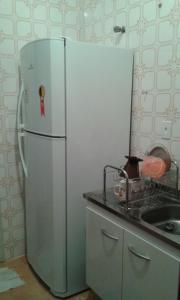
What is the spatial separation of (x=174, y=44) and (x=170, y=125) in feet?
1.50

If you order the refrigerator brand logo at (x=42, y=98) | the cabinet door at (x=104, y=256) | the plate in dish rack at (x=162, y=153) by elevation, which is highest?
the refrigerator brand logo at (x=42, y=98)

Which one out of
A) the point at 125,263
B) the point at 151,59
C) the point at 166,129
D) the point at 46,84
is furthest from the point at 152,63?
the point at 125,263

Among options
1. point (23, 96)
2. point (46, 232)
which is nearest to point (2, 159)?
point (23, 96)

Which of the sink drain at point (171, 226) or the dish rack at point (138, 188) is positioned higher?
the dish rack at point (138, 188)

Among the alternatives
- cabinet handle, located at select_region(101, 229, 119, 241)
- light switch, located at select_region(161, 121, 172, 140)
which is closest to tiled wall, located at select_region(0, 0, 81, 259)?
cabinet handle, located at select_region(101, 229, 119, 241)

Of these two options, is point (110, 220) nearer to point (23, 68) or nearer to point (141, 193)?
point (141, 193)

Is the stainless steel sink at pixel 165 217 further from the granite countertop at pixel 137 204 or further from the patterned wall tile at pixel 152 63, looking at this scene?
the patterned wall tile at pixel 152 63

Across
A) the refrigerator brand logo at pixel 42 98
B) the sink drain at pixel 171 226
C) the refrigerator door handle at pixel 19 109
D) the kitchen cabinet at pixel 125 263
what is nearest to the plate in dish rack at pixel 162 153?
the sink drain at pixel 171 226

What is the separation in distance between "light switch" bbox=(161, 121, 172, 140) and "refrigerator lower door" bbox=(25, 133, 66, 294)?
615 millimetres

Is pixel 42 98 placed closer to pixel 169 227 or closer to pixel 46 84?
pixel 46 84

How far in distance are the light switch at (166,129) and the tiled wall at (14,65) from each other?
45.5 inches

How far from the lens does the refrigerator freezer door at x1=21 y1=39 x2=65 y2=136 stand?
1559 mm

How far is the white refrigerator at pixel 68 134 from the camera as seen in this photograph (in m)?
1.61

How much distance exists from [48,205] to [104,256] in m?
0.49
